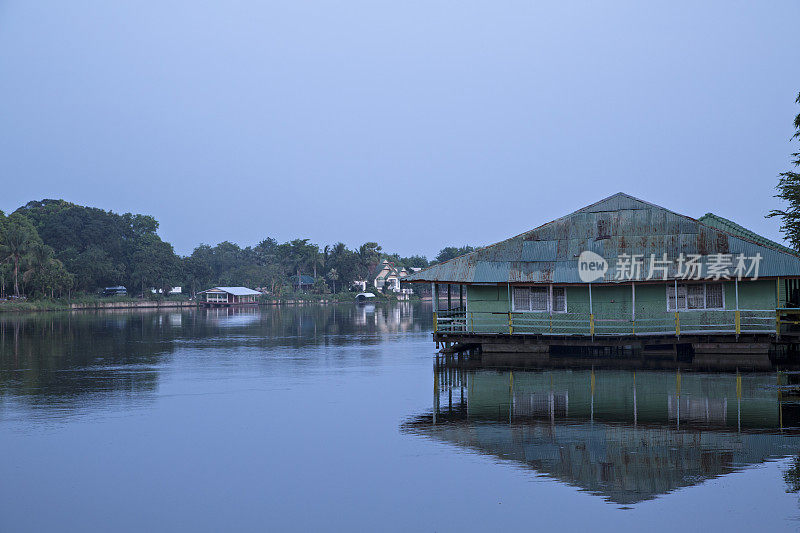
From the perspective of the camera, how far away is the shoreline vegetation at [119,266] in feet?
337

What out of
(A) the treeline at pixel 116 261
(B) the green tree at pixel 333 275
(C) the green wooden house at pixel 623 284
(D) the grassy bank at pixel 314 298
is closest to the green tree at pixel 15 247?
(A) the treeline at pixel 116 261

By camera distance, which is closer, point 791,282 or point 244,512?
point 244,512

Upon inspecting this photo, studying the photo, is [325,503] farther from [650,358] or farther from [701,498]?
[650,358]

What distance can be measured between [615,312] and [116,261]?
119873mm

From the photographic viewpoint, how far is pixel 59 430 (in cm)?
1712

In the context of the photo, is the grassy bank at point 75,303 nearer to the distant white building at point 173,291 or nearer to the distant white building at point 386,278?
the distant white building at point 173,291

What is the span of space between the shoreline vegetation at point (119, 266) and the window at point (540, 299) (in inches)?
→ 3285

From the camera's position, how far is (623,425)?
16172 mm

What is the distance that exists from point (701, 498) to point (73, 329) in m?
55.7

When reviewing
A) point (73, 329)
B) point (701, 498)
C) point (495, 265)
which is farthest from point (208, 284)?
point (701, 498)

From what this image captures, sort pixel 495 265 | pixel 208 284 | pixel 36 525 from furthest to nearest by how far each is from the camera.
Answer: pixel 208 284 < pixel 495 265 < pixel 36 525

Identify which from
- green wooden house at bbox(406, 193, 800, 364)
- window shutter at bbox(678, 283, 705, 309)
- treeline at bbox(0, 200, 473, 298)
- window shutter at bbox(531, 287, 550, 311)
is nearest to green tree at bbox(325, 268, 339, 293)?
treeline at bbox(0, 200, 473, 298)

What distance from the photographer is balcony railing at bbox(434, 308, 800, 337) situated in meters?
29.5

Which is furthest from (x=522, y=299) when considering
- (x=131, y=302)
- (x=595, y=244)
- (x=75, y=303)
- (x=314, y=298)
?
(x=314, y=298)
